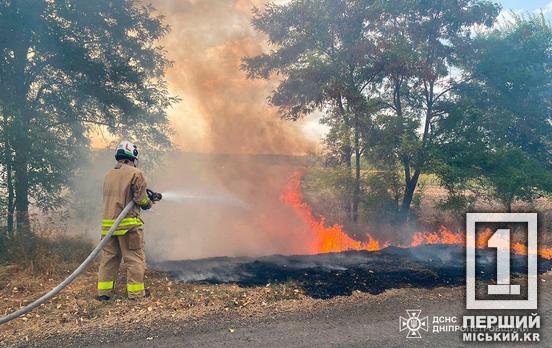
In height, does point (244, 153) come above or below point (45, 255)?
above

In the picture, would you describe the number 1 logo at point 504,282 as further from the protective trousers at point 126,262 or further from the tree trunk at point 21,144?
the tree trunk at point 21,144

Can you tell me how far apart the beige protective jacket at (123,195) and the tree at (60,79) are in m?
4.57

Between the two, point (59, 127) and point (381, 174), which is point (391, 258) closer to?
point (381, 174)

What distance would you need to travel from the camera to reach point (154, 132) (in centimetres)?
1319

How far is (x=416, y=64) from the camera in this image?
13.2m

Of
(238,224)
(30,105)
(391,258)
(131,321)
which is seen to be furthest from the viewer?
(238,224)

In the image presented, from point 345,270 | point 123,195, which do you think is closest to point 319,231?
point 345,270

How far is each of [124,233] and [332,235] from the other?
988 cm

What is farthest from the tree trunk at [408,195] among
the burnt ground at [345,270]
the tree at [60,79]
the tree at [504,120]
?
the tree at [60,79]

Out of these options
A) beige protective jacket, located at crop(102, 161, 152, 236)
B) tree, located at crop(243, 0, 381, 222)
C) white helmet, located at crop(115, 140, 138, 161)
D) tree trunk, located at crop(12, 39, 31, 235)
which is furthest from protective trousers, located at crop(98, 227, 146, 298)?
tree, located at crop(243, 0, 381, 222)

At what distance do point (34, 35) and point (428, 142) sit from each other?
14.1m

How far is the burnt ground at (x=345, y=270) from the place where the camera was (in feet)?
21.8

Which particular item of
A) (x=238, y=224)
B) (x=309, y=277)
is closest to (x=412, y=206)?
(x=238, y=224)

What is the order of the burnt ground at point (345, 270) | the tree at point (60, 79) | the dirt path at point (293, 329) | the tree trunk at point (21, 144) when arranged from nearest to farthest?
1. the dirt path at point (293, 329)
2. the burnt ground at point (345, 270)
3. the tree trunk at point (21, 144)
4. the tree at point (60, 79)
